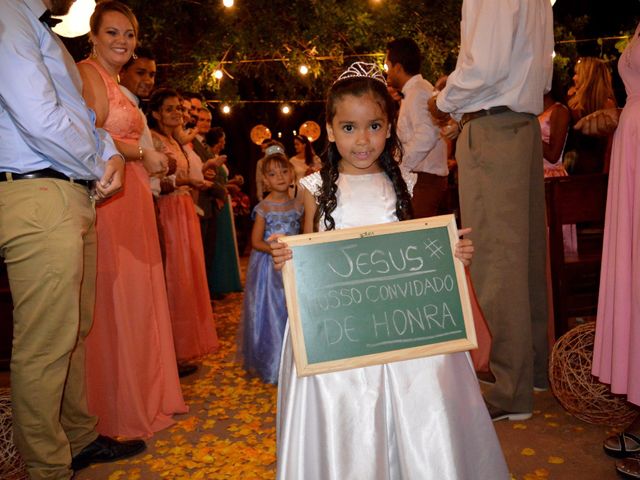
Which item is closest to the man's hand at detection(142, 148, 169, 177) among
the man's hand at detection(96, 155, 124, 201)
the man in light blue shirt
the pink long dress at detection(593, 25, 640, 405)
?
the man's hand at detection(96, 155, 124, 201)

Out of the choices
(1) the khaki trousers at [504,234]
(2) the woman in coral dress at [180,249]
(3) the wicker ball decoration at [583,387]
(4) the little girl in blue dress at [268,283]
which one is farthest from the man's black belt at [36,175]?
(3) the wicker ball decoration at [583,387]

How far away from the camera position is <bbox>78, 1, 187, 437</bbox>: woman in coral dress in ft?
11.5

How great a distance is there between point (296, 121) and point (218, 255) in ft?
40.5

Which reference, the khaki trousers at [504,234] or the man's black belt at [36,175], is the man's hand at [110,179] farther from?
the khaki trousers at [504,234]

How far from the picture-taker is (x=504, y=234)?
3350mm

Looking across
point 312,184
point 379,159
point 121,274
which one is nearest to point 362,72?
point 379,159

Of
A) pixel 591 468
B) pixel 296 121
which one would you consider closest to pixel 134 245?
pixel 591 468

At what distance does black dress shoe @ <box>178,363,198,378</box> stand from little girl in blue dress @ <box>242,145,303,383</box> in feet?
1.76

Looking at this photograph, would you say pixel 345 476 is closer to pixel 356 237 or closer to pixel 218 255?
pixel 356 237

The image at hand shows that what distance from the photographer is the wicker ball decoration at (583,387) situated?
3.23 metres

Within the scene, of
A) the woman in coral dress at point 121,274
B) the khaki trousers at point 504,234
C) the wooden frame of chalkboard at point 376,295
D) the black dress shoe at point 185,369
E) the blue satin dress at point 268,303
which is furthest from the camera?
the black dress shoe at point 185,369

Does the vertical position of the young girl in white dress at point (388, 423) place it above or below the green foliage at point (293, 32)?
below

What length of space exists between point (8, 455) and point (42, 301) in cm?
87

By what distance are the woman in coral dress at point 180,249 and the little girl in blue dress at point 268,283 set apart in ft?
2.20
